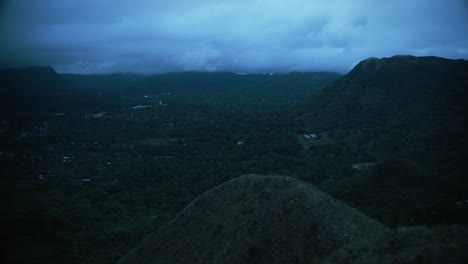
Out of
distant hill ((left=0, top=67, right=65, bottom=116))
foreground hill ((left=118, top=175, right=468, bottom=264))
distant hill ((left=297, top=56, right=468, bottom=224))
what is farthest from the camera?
distant hill ((left=0, top=67, right=65, bottom=116))

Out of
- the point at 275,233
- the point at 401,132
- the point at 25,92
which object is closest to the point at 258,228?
the point at 275,233

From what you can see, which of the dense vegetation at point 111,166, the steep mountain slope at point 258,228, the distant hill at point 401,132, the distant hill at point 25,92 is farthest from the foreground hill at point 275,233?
the distant hill at point 25,92

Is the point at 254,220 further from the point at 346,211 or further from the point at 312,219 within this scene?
the point at 346,211

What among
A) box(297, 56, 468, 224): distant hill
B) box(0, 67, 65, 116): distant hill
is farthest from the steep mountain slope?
box(0, 67, 65, 116): distant hill

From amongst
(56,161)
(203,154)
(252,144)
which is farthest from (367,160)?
(56,161)

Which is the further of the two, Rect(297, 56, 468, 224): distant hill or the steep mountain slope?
Rect(297, 56, 468, 224): distant hill

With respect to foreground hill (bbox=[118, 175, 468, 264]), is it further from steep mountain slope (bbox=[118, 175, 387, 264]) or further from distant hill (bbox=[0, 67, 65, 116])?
distant hill (bbox=[0, 67, 65, 116])

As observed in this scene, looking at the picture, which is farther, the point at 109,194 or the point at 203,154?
the point at 203,154

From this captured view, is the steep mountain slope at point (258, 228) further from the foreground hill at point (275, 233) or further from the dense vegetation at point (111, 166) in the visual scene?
the dense vegetation at point (111, 166)
